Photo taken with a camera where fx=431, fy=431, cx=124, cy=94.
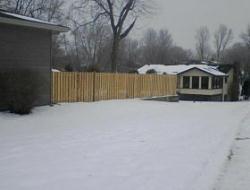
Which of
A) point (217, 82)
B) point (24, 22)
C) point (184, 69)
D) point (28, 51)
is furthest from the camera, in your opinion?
point (184, 69)

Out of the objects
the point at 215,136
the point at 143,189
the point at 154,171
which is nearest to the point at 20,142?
the point at 154,171

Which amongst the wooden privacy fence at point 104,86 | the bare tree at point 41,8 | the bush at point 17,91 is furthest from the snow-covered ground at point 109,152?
the bare tree at point 41,8

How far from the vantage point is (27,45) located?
17.4 meters

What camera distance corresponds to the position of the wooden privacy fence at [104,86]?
70.9 feet

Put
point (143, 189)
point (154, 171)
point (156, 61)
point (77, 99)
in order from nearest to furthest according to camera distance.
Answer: point (143, 189), point (154, 171), point (77, 99), point (156, 61)

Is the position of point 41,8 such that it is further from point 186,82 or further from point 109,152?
point 109,152

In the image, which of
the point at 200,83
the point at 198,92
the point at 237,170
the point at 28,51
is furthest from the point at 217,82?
the point at 237,170

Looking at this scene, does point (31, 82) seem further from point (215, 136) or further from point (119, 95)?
point (119, 95)

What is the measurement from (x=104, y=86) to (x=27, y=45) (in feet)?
28.2

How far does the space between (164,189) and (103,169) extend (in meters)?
1.55

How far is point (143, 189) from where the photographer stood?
6652mm

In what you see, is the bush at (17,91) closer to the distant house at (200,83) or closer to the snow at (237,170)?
the snow at (237,170)

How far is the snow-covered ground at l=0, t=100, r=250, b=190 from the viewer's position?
705 centimetres

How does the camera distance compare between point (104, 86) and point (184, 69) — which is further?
point (184, 69)
